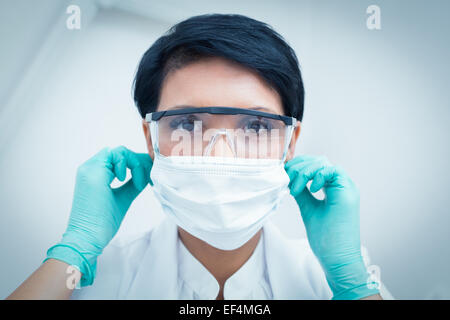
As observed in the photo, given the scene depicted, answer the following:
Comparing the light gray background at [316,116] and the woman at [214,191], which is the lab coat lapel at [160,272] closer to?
the woman at [214,191]

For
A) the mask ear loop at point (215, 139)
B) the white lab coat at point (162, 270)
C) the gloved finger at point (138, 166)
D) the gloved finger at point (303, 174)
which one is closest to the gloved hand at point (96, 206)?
the gloved finger at point (138, 166)

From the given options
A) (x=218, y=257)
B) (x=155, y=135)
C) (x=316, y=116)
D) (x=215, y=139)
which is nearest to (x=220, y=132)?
(x=215, y=139)

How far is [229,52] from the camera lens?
1027 millimetres

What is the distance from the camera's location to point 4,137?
155 centimetres

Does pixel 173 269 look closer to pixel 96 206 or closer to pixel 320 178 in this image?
pixel 96 206

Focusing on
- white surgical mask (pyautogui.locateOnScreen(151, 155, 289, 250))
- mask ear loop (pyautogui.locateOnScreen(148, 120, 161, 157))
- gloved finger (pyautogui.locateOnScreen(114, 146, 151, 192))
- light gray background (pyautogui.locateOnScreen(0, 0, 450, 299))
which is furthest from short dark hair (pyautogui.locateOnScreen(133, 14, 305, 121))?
light gray background (pyautogui.locateOnScreen(0, 0, 450, 299))

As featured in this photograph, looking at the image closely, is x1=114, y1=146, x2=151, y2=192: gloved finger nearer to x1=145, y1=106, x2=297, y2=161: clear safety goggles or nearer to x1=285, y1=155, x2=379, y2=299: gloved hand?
x1=145, y1=106, x2=297, y2=161: clear safety goggles

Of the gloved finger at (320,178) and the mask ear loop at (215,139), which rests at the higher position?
the mask ear loop at (215,139)

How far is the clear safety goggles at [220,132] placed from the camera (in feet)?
3.23

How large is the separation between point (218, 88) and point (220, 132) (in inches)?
6.4

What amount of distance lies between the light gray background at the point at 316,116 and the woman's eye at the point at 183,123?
30.0 inches

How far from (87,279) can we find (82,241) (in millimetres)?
153
